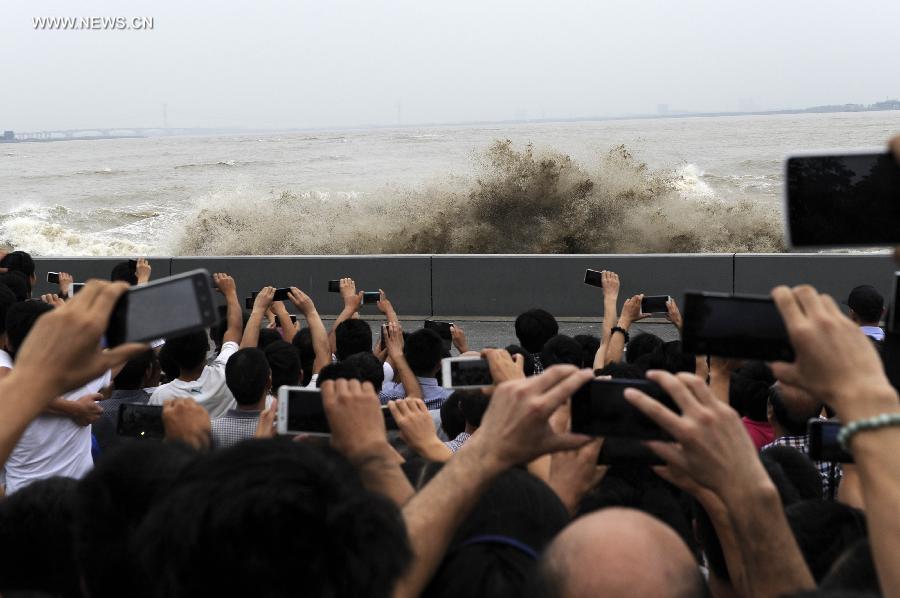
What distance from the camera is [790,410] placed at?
3.63 meters

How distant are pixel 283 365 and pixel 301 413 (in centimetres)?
244

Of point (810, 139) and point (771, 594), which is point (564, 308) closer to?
point (771, 594)

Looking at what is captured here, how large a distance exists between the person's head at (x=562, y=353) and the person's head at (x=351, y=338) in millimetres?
1142

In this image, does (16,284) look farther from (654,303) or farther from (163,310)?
(163,310)

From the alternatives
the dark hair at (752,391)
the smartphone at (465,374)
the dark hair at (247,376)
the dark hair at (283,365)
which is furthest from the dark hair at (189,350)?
the dark hair at (752,391)

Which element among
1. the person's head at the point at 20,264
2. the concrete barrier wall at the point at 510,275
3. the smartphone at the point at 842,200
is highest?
the smartphone at the point at 842,200

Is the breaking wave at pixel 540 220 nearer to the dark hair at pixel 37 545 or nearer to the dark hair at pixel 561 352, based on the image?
the dark hair at pixel 561 352

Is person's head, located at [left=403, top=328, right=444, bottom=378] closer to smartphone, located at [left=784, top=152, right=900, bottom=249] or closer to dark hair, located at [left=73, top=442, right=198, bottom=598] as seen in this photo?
dark hair, located at [left=73, top=442, right=198, bottom=598]

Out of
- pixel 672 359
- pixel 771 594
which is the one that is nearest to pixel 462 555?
pixel 771 594

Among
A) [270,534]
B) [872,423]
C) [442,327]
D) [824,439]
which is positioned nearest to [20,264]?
[442,327]

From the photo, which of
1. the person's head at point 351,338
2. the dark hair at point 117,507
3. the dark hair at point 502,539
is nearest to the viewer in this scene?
the dark hair at point 502,539

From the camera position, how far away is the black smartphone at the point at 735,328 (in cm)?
158

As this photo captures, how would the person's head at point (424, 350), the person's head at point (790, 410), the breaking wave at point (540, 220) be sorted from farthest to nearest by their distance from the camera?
the breaking wave at point (540, 220), the person's head at point (424, 350), the person's head at point (790, 410)

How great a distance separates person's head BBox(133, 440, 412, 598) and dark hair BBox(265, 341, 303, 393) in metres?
3.33
